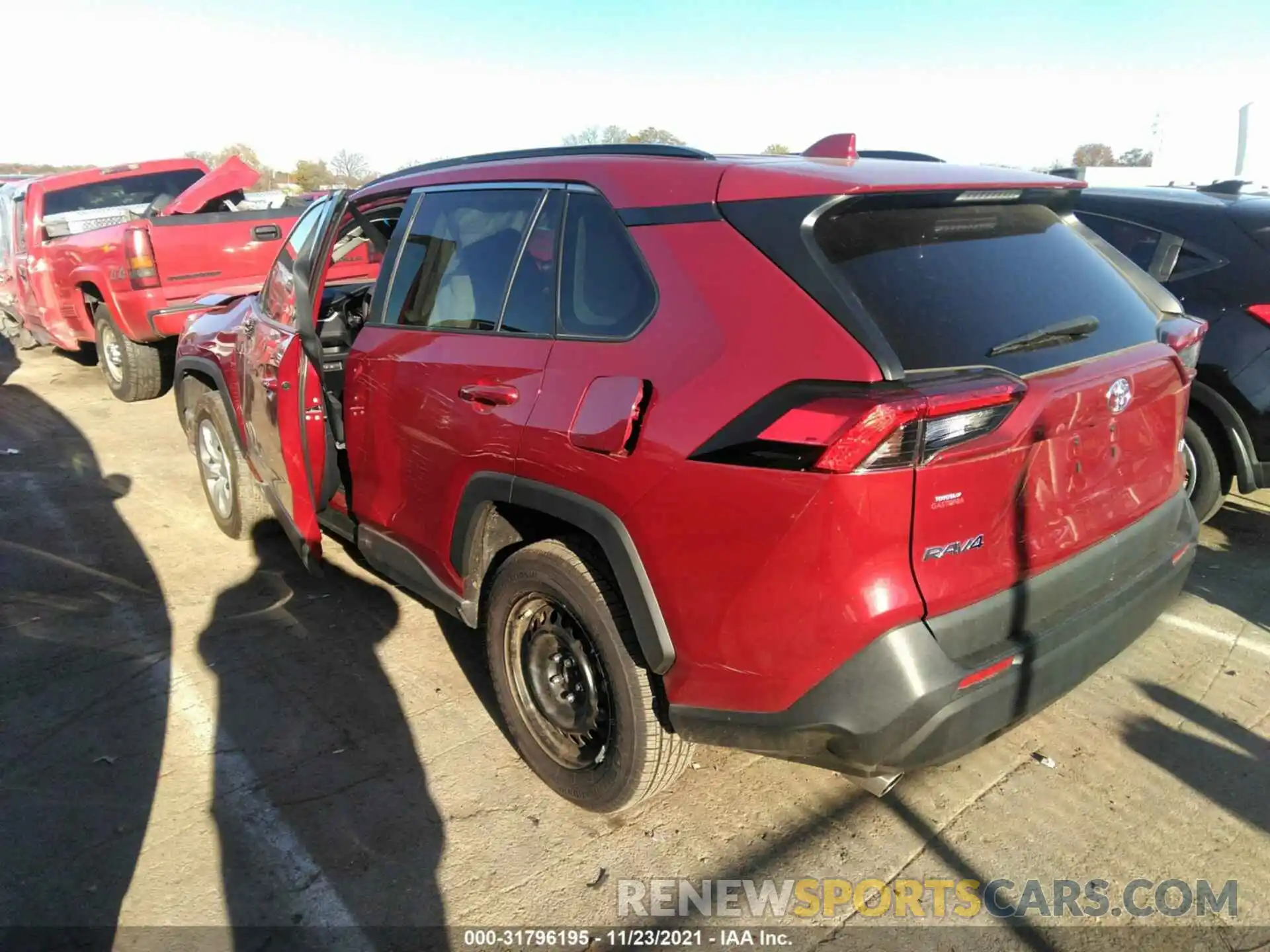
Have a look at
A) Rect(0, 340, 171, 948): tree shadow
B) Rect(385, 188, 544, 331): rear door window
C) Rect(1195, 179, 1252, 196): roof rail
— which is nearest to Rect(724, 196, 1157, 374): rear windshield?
Rect(385, 188, 544, 331): rear door window

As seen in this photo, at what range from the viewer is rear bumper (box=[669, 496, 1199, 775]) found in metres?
2.06

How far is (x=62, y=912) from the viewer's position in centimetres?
250

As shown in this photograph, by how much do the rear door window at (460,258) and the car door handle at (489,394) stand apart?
22 cm

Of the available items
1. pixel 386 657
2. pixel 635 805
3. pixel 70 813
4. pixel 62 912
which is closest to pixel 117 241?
pixel 386 657

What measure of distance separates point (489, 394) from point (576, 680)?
96 centimetres

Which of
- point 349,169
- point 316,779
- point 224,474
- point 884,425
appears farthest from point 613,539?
point 349,169

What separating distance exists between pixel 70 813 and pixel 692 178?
110 inches

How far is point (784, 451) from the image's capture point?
2037mm

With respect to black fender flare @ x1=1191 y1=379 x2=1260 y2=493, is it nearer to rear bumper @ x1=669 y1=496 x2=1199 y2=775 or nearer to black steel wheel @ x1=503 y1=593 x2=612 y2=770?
rear bumper @ x1=669 y1=496 x2=1199 y2=775

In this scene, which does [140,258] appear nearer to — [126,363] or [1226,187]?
[126,363]

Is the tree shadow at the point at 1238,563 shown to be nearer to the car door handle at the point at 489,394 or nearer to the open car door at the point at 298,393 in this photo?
the car door handle at the point at 489,394

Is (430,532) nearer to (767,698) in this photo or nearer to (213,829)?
(213,829)

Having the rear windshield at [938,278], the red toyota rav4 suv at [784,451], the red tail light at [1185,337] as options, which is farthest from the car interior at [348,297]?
the red tail light at [1185,337]

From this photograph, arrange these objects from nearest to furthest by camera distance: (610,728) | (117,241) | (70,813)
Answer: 1. (610,728)
2. (70,813)
3. (117,241)
